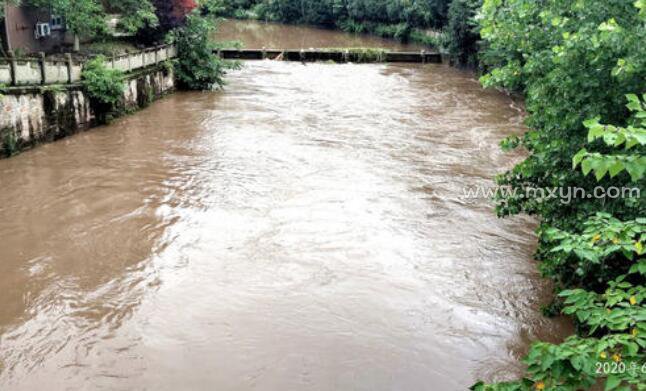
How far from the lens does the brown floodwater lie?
7832 mm

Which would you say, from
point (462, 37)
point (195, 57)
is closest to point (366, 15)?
point (462, 37)

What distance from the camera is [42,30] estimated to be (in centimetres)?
2277

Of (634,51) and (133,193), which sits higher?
(634,51)

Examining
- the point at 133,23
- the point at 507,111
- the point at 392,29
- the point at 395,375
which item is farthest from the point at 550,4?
the point at 392,29

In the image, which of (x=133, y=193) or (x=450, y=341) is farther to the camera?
(x=133, y=193)

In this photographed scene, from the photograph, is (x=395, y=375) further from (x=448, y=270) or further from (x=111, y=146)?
(x=111, y=146)

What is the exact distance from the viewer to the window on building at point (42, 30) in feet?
73.9

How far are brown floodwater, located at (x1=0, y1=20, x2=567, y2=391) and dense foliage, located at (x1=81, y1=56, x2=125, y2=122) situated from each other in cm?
69

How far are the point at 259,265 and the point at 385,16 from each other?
48856 mm

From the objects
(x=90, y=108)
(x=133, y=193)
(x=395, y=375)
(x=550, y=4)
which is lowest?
(x=395, y=375)

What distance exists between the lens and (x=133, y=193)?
1390 centimetres

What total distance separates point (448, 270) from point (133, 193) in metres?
7.33

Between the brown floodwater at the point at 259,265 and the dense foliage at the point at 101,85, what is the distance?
2.27 feet

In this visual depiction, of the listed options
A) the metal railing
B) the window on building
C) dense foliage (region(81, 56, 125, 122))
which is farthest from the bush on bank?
dense foliage (region(81, 56, 125, 122))
